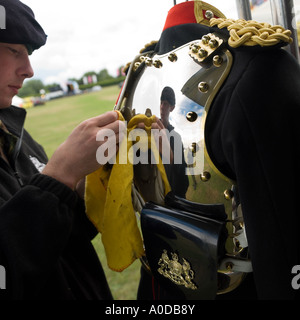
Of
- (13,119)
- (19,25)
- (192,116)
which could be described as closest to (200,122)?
(192,116)

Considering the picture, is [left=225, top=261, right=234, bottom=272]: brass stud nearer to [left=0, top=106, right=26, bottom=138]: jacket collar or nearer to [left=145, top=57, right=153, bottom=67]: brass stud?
[left=145, top=57, right=153, bottom=67]: brass stud

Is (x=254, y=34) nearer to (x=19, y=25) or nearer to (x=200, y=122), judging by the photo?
(x=200, y=122)

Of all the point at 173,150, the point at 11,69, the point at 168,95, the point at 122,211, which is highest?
the point at 11,69

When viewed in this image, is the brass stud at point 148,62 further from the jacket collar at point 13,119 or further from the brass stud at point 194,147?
the jacket collar at point 13,119

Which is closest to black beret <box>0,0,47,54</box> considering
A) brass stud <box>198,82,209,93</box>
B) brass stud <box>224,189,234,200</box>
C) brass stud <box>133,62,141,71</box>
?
brass stud <box>133,62,141,71</box>

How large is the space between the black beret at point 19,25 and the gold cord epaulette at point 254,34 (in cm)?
50

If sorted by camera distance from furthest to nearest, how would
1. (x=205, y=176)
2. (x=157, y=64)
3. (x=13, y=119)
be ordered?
(x=13, y=119), (x=157, y=64), (x=205, y=176)

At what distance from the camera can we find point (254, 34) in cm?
61

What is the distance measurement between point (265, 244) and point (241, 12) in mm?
768

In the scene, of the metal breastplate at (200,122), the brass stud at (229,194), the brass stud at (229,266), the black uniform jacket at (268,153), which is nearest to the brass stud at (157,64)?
the metal breastplate at (200,122)

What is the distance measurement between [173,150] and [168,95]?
0.12m

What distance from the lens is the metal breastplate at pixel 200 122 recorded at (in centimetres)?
64

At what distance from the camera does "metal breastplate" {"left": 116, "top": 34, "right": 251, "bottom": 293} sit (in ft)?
2.09

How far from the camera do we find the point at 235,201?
2.10 ft
